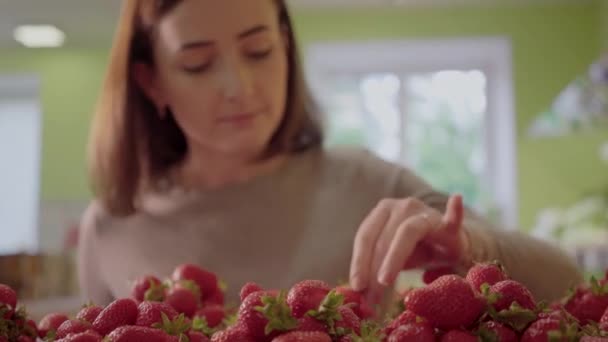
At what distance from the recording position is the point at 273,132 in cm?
115

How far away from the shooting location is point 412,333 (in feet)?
1.47

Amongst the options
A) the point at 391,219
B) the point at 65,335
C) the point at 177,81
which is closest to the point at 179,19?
the point at 177,81

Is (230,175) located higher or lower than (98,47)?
lower

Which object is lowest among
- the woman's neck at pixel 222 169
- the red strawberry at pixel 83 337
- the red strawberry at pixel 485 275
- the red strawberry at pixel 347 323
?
the red strawberry at pixel 83 337

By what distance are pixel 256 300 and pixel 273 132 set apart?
690 mm

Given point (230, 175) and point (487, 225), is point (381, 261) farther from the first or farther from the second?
point (230, 175)

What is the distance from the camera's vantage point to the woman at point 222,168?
966mm

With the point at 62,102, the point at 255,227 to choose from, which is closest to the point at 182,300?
the point at 255,227

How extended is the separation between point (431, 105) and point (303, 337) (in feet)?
13.8

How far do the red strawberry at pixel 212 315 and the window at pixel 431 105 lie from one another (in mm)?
3698

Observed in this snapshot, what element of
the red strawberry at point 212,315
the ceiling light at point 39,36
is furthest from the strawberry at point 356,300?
the ceiling light at point 39,36

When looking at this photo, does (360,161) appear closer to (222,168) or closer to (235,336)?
(222,168)

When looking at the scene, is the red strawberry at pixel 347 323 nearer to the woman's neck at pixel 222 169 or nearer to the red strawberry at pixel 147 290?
the red strawberry at pixel 147 290

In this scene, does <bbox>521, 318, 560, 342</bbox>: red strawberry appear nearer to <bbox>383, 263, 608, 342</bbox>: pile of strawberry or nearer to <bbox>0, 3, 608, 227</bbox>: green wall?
<bbox>383, 263, 608, 342</bbox>: pile of strawberry
